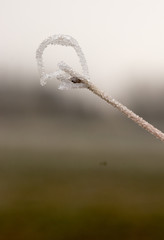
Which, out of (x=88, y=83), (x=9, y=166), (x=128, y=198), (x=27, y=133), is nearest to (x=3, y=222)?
(x=128, y=198)

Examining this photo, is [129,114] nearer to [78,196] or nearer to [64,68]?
[64,68]

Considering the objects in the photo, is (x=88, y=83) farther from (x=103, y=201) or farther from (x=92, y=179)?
(x=92, y=179)

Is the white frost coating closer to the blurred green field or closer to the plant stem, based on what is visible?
the plant stem

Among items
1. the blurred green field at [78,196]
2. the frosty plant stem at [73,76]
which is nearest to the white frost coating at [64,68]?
the frosty plant stem at [73,76]

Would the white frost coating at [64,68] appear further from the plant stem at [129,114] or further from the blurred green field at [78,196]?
the blurred green field at [78,196]

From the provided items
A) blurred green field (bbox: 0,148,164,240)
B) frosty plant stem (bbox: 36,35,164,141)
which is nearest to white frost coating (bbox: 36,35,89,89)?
frosty plant stem (bbox: 36,35,164,141)

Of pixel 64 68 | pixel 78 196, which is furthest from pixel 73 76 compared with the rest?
pixel 78 196
